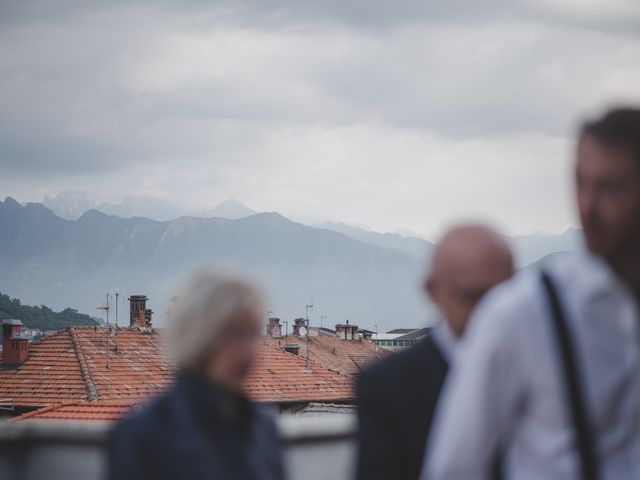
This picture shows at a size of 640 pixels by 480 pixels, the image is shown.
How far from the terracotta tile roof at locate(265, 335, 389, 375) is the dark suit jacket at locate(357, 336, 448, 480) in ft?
125

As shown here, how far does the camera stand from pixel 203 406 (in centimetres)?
203

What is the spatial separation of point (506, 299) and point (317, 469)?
2330mm

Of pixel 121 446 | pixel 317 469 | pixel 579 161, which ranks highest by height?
pixel 579 161

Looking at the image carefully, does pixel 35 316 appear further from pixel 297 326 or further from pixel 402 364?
pixel 402 364

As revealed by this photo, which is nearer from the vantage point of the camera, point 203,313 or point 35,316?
point 203,313

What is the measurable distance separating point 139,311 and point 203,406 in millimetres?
34505

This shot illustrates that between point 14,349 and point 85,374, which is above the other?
point 14,349

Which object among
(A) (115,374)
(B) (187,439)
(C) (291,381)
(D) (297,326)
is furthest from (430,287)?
(D) (297,326)

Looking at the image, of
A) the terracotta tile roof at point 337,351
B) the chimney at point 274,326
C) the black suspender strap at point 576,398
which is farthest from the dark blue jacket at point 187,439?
the chimney at point 274,326

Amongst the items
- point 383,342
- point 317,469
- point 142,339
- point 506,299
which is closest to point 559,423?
point 506,299

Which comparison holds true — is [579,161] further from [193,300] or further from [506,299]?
[193,300]

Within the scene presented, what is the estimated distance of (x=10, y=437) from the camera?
3.39 metres

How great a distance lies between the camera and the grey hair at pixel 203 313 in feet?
6.74

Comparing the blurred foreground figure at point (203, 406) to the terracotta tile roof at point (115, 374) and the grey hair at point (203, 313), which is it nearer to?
the grey hair at point (203, 313)
